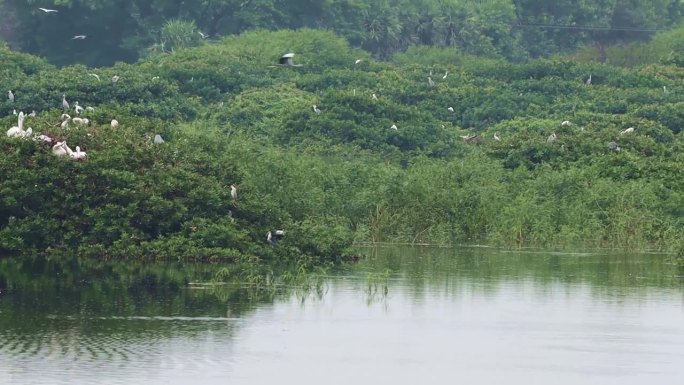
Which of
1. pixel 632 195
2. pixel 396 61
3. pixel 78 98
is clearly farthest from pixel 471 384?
pixel 396 61

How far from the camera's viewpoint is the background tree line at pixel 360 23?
2159 inches

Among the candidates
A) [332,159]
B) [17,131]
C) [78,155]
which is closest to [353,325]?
[78,155]

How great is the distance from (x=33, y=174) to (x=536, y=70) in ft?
78.8

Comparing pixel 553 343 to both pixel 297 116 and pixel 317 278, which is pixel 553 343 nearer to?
pixel 317 278

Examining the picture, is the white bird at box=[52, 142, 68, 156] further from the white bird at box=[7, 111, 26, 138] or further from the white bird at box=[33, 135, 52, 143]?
the white bird at box=[7, 111, 26, 138]

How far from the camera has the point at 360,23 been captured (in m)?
58.8

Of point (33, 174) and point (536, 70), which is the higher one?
point (536, 70)

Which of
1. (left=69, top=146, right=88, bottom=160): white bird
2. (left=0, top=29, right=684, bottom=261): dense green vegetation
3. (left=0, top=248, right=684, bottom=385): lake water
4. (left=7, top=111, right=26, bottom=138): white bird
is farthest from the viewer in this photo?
(left=7, top=111, right=26, bottom=138): white bird

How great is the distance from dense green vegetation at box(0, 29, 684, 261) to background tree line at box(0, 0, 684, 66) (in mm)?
9096

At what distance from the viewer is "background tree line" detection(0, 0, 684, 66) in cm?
5484

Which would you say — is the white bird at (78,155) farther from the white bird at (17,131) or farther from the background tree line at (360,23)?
the background tree line at (360,23)

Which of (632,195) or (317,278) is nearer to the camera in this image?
(317,278)

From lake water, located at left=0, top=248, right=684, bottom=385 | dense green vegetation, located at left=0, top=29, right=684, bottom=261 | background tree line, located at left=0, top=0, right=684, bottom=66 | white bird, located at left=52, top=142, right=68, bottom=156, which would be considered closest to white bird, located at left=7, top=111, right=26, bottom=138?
dense green vegetation, located at left=0, top=29, right=684, bottom=261

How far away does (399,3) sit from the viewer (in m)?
60.8
